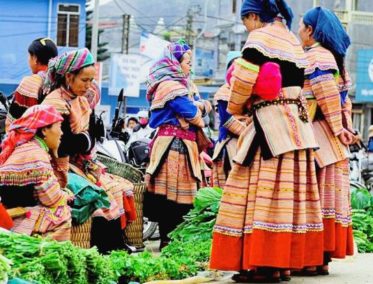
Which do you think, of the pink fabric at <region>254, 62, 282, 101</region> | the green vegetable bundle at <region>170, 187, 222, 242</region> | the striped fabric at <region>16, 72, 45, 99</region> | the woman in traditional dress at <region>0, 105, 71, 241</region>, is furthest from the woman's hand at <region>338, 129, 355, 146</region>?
the striped fabric at <region>16, 72, 45, 99</region>

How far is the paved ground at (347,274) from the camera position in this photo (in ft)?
27.2

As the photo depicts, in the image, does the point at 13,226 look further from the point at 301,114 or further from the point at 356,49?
the point at 356,49

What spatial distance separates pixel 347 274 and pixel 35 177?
2543 mm

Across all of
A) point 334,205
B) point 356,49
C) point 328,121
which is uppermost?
point 356,49

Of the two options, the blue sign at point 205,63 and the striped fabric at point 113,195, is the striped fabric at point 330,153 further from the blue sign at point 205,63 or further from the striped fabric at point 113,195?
the blue sign at point 205,63

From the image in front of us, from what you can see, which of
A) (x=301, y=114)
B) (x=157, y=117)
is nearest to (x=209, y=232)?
(x=157, y=117)

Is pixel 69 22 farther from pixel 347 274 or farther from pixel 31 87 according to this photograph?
pixel 347 274

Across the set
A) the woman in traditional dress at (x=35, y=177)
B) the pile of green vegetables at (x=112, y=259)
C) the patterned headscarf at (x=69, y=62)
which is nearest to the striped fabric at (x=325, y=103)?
the pile of green vegetables at (x=112, y=259)

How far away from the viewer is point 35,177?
7.83m

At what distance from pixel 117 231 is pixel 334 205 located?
2131 millimetres

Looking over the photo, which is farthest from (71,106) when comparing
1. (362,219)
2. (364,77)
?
(364,77)

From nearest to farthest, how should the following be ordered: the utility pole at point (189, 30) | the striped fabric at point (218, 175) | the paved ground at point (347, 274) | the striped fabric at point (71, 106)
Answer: the paved ground at point (347, 274), the striped fabric at point (71, 106), the striped fabric at point (218, 175), the utility pole at point (189, 30)

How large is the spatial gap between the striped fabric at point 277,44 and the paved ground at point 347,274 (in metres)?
1.55

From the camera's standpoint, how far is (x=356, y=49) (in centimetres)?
5747
